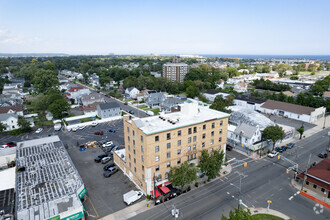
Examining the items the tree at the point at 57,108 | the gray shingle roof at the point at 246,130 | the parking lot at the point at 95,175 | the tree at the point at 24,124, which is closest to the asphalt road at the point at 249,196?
the parking lot at the point at 95,175

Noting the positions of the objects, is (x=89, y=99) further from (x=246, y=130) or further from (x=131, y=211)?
(x=131, y=211)

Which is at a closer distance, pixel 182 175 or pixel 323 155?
pixel 182 175

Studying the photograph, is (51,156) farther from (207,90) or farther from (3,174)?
(207,90)

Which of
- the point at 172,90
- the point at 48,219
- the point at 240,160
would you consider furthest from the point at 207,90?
the point at 48,219

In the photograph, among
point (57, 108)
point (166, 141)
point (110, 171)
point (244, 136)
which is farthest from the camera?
point (57, 108)

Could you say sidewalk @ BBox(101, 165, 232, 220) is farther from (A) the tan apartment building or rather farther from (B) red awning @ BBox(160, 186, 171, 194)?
(B) red awning @ BBox(160, 186, 171, 194)

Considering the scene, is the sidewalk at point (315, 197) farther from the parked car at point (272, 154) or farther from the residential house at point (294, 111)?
the residential house at point (294, 111)

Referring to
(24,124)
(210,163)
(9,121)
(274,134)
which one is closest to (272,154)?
(274,134)
